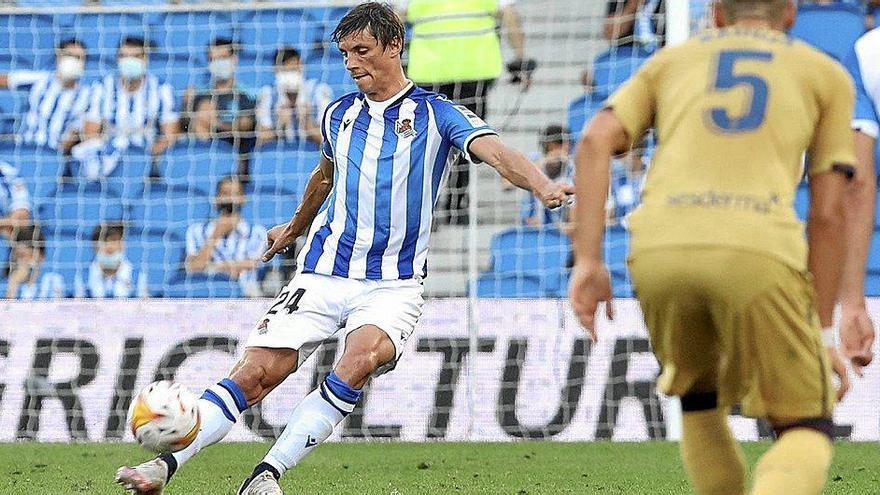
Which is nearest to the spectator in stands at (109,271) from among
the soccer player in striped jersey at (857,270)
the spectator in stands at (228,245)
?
the spectator in stands at (228,245)

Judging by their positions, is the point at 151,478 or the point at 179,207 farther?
the point at 179,207

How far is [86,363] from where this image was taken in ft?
33.0

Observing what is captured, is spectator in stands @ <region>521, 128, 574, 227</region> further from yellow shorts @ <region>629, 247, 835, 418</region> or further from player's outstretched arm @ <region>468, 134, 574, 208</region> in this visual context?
yellow shorts @ <region>629, 247, 835, 418</region>

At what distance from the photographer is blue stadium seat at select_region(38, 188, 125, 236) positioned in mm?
12258

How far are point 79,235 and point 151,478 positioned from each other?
7.25m

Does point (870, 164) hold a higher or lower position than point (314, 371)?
higher

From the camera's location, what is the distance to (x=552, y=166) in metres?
11.5

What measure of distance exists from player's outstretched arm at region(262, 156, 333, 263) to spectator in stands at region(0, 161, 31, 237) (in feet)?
20.5

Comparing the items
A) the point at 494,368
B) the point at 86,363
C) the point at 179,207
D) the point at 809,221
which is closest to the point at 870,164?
the point at 809,221

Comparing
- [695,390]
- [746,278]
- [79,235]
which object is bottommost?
[79,235]

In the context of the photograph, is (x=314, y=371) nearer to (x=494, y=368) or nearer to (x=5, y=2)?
(x=494, y=368)

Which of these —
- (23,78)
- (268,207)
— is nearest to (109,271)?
(268,207)

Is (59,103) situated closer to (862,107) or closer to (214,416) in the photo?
(214,416)

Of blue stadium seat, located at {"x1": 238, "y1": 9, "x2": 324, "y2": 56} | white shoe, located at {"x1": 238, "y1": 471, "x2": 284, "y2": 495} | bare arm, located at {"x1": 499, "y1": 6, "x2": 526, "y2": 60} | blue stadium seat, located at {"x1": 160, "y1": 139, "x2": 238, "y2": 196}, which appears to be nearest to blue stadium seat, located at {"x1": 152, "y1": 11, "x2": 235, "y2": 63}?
blue stadium seat, located at {"x1": 238, "y1": 9, "x2": 324, "y2": 56}
